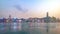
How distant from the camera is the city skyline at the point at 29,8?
139 cm

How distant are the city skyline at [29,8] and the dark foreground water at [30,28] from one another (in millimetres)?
124

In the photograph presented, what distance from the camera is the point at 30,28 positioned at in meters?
1.40

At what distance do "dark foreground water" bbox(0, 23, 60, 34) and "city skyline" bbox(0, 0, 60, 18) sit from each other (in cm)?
12

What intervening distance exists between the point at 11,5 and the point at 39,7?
0.39 metres

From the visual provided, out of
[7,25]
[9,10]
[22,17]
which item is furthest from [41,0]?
[7,25]

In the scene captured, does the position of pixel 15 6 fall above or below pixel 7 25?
above

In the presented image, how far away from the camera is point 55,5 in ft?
4.78

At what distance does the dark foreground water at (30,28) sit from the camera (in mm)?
1371

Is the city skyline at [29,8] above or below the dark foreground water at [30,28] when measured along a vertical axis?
above

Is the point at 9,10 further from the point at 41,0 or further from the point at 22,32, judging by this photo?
the point at 41,0

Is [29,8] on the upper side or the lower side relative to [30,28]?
upper

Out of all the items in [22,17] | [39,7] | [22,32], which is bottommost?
[22,32]

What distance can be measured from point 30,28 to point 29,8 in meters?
0.28

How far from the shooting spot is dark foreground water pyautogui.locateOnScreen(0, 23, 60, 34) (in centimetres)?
137
